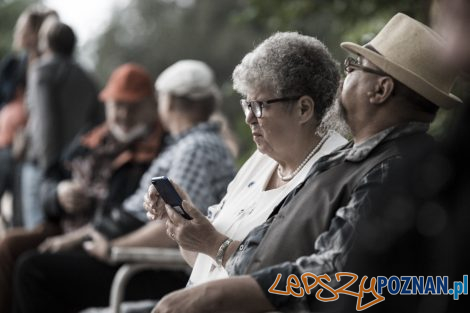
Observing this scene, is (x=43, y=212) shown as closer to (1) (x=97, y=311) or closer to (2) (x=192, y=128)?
(1) (x=97, y=311)

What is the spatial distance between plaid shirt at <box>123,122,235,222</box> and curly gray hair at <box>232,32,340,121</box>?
1.46 meters

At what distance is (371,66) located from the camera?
3.41 m

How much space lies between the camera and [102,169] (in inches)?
245

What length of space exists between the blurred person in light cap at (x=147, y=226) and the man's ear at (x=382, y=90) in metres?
2.03

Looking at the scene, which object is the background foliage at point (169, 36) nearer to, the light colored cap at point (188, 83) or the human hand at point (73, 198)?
the human hand at point (73, 198)

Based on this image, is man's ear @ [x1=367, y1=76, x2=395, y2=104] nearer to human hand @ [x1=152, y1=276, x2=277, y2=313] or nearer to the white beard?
human hand @ [x1=152, y1=276, x2=277, y2=313]

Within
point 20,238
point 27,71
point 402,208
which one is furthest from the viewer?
point 27,71

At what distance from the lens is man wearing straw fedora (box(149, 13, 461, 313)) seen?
309cm

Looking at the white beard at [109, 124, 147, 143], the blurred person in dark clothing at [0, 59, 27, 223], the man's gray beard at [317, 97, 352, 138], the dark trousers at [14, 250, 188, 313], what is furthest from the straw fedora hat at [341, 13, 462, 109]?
the blurred person in dark clothing at [0, 59, 27, 223]

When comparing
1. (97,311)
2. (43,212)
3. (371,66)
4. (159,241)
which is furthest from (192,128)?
(371,66)

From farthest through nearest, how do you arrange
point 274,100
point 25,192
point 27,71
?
point 27,71 → point 25,192 → point 274,100

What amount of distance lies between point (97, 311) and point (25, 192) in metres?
1.68

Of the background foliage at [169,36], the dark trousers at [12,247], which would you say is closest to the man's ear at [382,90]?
the dark trousers at [12,247]

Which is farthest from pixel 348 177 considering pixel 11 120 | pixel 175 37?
pixel 175 37
